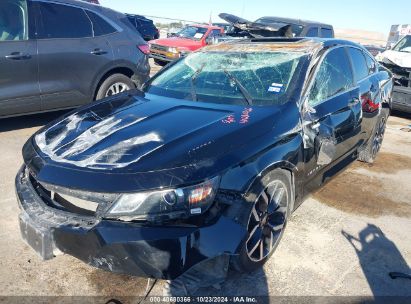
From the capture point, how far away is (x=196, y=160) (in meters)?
2.38

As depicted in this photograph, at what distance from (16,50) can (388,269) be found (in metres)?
4.77

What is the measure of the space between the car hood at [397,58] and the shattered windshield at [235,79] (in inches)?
228

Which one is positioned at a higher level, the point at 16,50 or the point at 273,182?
the point at 16,50

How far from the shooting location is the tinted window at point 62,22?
5368 millimetres

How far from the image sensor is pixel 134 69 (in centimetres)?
636

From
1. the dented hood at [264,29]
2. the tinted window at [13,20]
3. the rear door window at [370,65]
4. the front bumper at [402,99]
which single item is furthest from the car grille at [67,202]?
the front bumper at [402,99]

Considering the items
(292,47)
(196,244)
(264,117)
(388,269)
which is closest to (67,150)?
(196,244)

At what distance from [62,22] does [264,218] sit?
4323 mm

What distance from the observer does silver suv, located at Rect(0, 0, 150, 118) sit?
16.7 feet

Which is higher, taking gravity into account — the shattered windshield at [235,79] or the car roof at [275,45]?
the car roof at [275,45]

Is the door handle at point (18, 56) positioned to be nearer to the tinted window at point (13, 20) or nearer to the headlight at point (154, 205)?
the tinted window at point (13, 20)

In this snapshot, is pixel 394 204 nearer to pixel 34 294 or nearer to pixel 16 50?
pixel 34 294

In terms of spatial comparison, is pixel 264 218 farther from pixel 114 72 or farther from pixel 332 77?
pixel 114 72

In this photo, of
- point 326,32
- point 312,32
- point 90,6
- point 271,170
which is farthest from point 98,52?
point 326,32
